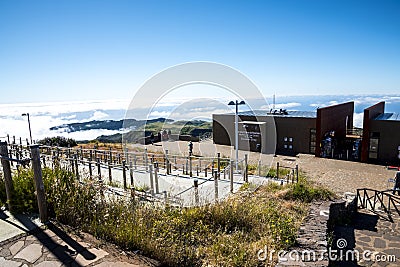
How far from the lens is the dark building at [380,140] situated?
16.9 metres

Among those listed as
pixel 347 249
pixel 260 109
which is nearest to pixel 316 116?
pixel 260 109

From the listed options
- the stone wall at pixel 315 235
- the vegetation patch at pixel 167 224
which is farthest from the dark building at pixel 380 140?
the vegetation patch at pixel 167 224

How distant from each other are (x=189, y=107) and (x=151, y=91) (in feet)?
9.61

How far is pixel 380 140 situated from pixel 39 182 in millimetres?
19068

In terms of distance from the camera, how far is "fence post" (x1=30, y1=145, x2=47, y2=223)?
3424 millimetres

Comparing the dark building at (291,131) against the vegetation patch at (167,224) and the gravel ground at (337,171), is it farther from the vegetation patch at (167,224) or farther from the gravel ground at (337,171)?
the vegetation patch at (167,224)

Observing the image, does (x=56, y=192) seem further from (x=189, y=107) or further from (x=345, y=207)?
(x=189, y=107)

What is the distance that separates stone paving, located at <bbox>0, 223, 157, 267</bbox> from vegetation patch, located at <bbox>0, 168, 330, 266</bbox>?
0.17 m

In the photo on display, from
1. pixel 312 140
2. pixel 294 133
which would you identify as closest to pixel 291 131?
pixel 294 133

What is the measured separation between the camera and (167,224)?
143 inches

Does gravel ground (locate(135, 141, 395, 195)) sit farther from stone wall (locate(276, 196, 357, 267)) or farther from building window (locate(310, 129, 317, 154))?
stone wall (locate(276, 196, 357, 267))

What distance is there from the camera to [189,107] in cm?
1173

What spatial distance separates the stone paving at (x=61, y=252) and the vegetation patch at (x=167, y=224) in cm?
17

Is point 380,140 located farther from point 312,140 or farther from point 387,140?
point 312,140
